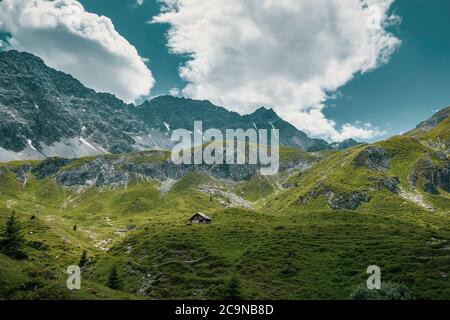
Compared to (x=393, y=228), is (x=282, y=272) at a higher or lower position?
lower

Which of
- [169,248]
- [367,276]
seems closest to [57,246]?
[169,248]

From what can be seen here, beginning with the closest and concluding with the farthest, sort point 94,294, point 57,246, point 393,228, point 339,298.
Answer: point 94,294, point 339,298, point 393,228, point 57,246

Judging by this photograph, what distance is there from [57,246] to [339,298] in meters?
101

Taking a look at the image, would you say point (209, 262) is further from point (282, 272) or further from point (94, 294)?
point (94, 294)

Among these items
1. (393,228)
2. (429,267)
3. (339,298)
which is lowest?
(339,298)

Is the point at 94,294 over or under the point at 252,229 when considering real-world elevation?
under

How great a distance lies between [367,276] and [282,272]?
17.1 m

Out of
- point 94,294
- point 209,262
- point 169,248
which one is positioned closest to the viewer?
point 94,294

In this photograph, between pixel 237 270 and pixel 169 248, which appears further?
pixel 169 248
